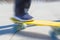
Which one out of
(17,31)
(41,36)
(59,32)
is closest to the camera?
(59,32)

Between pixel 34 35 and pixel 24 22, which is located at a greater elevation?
pixel 24 22

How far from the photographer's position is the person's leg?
2.72 metres

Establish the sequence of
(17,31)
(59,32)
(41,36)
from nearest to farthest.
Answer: (59,32) → (41,36) → (17,31)

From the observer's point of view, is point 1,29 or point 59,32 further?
point 1,29

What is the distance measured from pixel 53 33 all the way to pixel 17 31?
0.59 metres

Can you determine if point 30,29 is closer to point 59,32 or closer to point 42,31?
point 42,31

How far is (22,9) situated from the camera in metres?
2.76

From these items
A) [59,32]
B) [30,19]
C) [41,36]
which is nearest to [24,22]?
[30,19]

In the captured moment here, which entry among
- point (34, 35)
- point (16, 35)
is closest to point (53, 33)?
point (34, 35)

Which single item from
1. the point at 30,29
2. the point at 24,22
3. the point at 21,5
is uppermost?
the point at 21,5

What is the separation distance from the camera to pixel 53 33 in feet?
8.14

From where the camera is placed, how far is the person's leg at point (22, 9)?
2.72 metres

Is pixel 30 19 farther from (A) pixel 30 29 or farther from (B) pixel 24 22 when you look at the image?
(A) pixel 30 29

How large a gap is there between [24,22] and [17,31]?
253 millimetres
